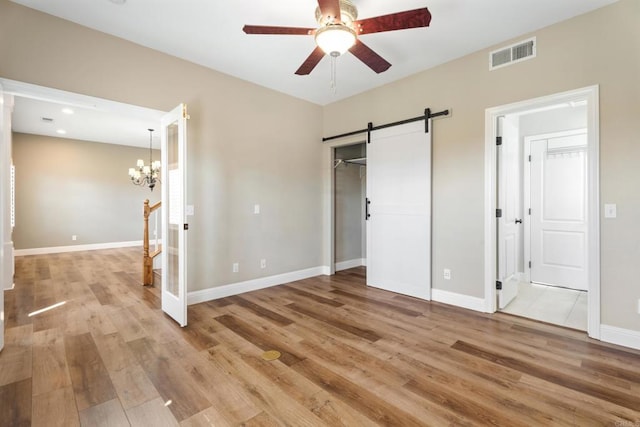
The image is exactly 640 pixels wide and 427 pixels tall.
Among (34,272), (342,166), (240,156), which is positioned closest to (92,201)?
(34,272)

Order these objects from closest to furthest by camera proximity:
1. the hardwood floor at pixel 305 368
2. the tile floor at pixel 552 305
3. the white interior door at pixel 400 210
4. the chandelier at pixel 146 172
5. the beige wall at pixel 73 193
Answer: the hardwood floor at pixel 305 368
the tile floor at pixel 552 305
the white interior door at pixel 400 210
the beige wall at pixel 73 193
the chandelier at pixel 146 172

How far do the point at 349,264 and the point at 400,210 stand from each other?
2.10 metres

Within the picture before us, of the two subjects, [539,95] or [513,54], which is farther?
[513,54]

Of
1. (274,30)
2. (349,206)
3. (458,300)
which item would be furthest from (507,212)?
(274,30)

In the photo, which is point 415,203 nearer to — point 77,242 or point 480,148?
point 480,148

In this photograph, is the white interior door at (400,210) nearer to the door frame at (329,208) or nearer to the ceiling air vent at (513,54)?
the door frame at (329,208)

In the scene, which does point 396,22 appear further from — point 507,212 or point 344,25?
point 507,212

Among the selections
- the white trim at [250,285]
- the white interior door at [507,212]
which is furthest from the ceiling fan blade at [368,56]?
the white trim at [250,285]

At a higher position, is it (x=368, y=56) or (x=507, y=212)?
(x=368, y=56)

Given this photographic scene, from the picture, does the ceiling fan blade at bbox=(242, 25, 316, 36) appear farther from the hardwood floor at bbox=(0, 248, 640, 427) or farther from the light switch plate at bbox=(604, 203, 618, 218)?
the light switch plate at bbox=(604, 203, 618, 218)

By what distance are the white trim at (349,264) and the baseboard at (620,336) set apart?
3.70 meters

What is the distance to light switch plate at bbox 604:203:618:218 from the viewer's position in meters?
2.57

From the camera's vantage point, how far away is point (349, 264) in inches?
230

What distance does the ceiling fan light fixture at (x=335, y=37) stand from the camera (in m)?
2.00
